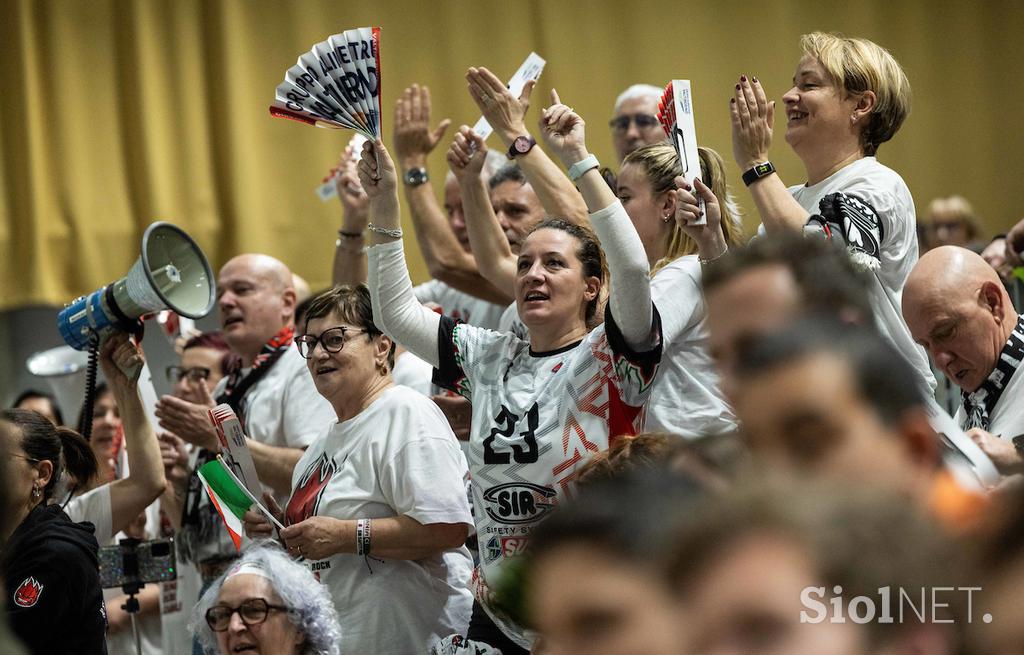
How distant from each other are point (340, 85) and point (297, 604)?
1095mm

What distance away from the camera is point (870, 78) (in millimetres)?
2424

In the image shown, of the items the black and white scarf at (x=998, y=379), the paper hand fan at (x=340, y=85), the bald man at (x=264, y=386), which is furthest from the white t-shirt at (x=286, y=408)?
the black and white scarf at (x=998, y=379)

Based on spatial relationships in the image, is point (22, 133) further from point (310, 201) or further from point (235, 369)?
point (235, 369)

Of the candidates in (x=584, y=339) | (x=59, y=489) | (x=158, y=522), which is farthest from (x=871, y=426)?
(x=158, y=522)

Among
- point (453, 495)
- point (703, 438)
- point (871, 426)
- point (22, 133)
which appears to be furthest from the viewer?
point (22, 133)

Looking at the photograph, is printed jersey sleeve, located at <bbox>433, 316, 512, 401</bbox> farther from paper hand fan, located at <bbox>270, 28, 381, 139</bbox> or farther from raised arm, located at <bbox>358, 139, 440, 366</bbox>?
paper hand fan, located at <bbox>270, 28, 381, 139</bbox>

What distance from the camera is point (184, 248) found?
10.4ft

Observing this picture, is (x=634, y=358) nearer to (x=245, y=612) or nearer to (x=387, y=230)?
Answer: (x=387, y=230)

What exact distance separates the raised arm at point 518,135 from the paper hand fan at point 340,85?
0.21 metres

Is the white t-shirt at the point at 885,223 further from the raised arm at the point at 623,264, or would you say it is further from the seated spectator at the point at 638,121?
the seated spectator at the point at 638,121

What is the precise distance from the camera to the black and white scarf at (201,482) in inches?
130

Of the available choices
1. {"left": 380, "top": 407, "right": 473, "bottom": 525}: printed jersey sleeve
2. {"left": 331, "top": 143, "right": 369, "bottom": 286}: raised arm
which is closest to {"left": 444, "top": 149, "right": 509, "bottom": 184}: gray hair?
{"left": 331, "top": 143, "right": 369, "bottom": 286}: raised arm

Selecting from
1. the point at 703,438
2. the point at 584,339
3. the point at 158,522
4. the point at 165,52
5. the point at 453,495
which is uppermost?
the point at 165,52

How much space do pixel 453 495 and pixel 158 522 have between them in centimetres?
164
